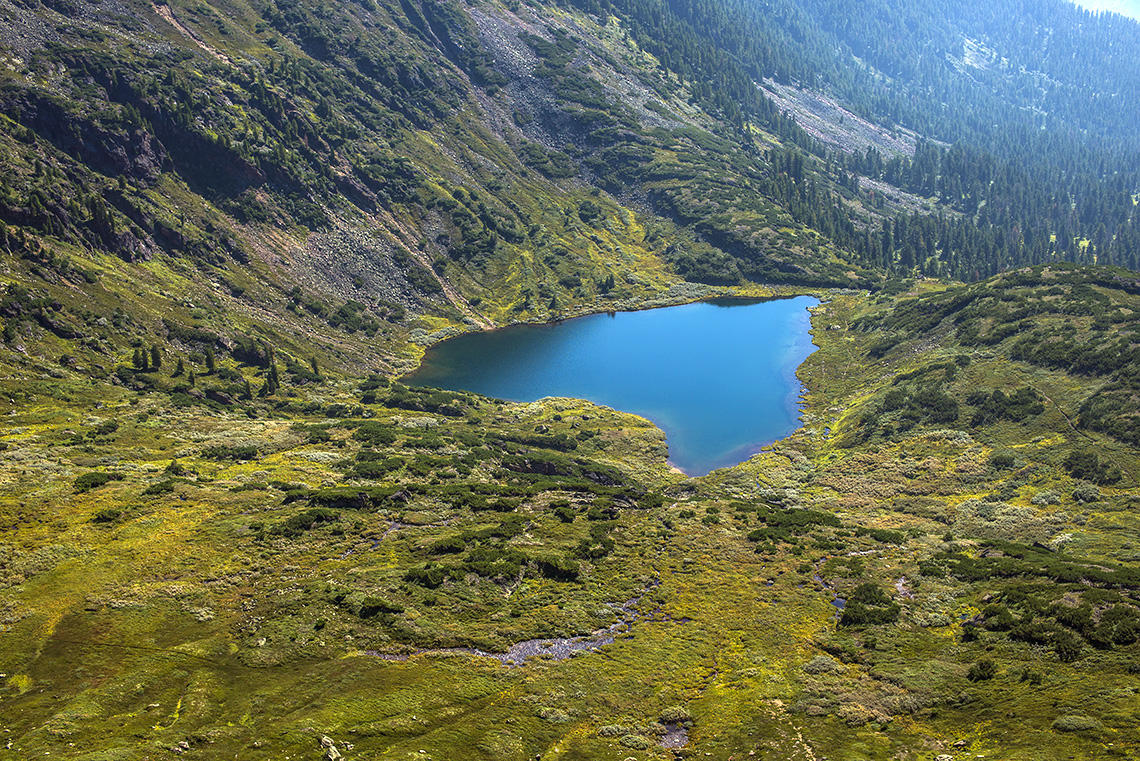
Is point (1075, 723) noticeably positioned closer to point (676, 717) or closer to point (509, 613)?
point (676, 717)

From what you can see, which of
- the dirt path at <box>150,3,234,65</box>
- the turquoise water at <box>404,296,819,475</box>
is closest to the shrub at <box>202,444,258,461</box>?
the turquoise water at <box>404,296,819,475</box>

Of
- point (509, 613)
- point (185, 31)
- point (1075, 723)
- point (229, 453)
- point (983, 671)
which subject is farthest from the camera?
point (185, 31)

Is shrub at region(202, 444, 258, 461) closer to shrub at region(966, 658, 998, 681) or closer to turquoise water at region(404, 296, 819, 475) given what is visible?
turquoise water at region(404, 296, 819, 475)

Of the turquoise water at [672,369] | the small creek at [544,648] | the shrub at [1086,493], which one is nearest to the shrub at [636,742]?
the small creek at [544,648]

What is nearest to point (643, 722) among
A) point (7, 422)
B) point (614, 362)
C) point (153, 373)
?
point (7, 422)

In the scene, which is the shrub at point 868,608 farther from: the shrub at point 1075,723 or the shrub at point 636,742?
the shrub at point 636,742

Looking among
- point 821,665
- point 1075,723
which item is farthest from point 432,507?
point 1075,723
